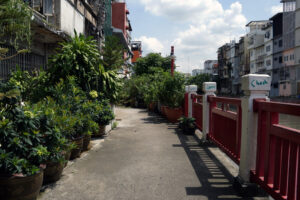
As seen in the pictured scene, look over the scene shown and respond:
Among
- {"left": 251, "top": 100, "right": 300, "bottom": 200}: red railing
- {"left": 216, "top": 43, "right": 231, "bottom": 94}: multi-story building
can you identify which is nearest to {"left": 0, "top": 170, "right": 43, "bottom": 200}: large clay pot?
{"left": 251, "top": 100, "right": 300, "bottom": 200}: red railing

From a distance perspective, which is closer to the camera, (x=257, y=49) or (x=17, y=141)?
(x=17, y=141)

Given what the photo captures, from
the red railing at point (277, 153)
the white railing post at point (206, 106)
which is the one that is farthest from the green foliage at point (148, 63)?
the red railing at point (277, 153)

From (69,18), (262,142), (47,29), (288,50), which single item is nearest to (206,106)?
(262,142)

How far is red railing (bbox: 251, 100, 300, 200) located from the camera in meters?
2.40

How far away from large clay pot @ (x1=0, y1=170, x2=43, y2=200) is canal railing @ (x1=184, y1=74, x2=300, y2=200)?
2798 millimetres

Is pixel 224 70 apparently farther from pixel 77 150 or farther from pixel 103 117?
pixel 77 150

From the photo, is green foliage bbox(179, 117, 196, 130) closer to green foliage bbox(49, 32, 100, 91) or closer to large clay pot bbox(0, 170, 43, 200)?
green foliage bbox(49, 32, 100, 91)

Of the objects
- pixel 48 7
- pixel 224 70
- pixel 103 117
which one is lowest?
pixel 103 117

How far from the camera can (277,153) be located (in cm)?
270

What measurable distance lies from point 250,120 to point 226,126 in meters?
1.43

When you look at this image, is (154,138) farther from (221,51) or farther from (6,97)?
(221,51)

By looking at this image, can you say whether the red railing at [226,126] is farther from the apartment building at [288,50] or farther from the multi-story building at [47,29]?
the apartment building at [288,50]

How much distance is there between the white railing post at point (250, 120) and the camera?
3.32 meters

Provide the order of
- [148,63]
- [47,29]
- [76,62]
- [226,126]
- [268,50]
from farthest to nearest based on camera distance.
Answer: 1. [268,50]
2. [148,63]
3. [47,29]
4. [76,62]
5. [226,126]
